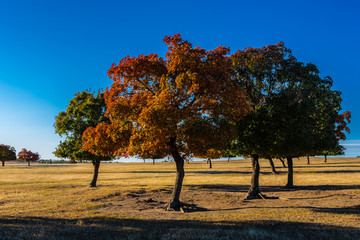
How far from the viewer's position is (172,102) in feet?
46.3

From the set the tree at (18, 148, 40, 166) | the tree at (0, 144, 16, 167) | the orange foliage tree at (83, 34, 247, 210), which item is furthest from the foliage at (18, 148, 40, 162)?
the orange foliage tree at (83, 34, 247, 210)

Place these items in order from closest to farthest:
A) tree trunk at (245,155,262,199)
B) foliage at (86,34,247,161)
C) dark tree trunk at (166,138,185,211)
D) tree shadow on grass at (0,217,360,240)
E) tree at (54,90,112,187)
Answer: tree shadow on grass at (0,217,360,240), foliage at (86,34,247,161), dark tree trunk at (166,138,185,211), tree trunk at (245,155,262,199), tree at (54,90,112,187)

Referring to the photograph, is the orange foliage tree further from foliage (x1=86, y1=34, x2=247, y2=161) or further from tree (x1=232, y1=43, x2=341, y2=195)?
tree (x1=232, y1=43, x2=341, y2=195)

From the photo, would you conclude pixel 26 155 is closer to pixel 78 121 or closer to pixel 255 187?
pixel 78 121

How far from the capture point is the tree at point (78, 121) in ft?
98.0

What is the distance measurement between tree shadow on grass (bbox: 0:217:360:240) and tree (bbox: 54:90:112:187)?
17.6 meters

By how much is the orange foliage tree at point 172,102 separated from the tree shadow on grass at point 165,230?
15.2 ft

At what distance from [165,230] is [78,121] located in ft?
75.7

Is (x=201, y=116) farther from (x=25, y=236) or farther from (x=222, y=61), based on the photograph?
(x=25, y=236)

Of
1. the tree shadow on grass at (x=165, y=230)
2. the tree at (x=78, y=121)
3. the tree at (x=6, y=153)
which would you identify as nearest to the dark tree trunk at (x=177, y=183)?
the tree shadow on grass at (x=165, y=230)

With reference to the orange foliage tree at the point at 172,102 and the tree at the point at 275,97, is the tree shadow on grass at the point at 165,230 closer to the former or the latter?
the orange foliage tree at the point at 172,102

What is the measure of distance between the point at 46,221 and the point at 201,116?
965 cm

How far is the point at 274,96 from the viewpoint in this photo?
20281 millimetres

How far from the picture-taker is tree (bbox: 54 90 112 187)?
29.9 meters
